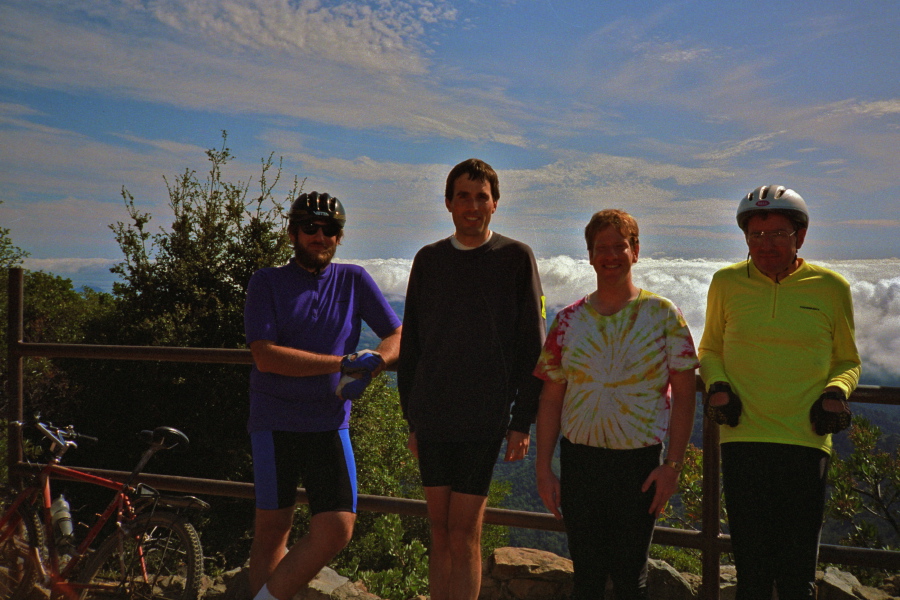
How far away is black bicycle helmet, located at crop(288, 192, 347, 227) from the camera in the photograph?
3.02 meters

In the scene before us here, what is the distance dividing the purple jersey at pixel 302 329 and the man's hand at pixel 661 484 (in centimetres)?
115

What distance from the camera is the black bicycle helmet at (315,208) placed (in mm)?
3018

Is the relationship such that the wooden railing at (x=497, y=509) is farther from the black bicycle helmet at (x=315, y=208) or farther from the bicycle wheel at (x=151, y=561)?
the black bicycle helmet at (x=315, y=208)

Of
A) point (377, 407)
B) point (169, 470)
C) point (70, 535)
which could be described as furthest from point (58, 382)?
point (70, 535)

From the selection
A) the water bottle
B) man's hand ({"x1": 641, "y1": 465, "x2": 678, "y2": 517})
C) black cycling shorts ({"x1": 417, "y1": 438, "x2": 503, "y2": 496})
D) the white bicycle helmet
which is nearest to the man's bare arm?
black cycling shorts ({"x1": 417, "y1": 438, "x2": 503, "y2": 496})

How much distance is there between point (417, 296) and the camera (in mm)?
2814

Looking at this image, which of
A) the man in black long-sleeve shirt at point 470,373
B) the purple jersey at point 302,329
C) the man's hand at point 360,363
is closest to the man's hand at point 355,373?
the man's hand at point 360,363

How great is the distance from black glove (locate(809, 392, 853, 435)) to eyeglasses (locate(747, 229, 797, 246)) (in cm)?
55

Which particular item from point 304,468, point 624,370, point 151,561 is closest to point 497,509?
point 304,468

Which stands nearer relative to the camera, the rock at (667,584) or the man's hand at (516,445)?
the man's hand at (516,445)

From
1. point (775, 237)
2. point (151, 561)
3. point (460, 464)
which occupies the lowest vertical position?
point (151, 561)

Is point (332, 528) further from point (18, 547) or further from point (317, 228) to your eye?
point (18, 547)

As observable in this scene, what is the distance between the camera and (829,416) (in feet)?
7.92

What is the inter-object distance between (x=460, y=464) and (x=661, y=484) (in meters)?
0.70
